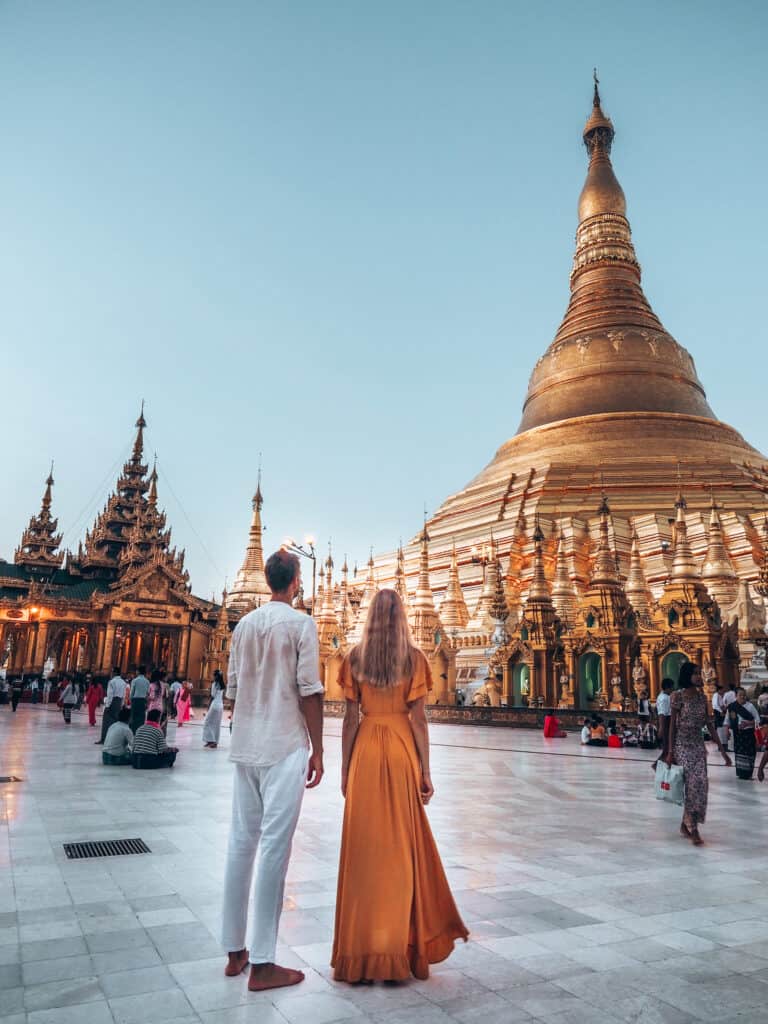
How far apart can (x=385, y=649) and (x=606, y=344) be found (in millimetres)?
42533

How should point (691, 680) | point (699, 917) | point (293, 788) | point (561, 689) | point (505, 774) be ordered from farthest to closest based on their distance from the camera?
point (561, 689) → point (505, 774) → point (691, 680) → point (699, 917) → point (293, 788)

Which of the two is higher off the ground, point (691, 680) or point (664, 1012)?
point (691, 680)

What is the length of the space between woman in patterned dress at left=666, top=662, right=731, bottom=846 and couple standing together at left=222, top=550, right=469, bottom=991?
4.03 meters

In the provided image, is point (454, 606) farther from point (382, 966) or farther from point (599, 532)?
point (382, 966)

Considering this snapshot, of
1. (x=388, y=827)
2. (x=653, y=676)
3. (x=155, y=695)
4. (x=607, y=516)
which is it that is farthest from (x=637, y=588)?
(x=388, y=827)

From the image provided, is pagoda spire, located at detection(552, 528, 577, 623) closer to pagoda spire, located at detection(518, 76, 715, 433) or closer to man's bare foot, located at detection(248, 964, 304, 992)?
pagoda spire, located at detection(518, 76, 715, 433)

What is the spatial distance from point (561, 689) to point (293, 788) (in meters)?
21.8

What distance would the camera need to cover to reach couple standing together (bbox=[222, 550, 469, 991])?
338cm

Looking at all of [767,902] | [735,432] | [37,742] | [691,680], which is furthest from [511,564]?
[767,902]

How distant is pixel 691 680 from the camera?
23.8 feet

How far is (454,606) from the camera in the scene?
33.8 metres

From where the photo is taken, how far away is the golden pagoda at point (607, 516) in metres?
23.3

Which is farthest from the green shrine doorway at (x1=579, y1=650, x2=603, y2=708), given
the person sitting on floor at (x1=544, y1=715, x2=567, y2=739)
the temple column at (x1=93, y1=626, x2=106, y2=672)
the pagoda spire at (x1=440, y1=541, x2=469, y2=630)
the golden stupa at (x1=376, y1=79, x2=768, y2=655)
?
the temple column at (x1=93, y1=626, x2=106, y2=672)

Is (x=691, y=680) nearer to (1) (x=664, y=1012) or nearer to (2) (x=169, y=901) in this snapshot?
(1) (x=664, y=1012)
